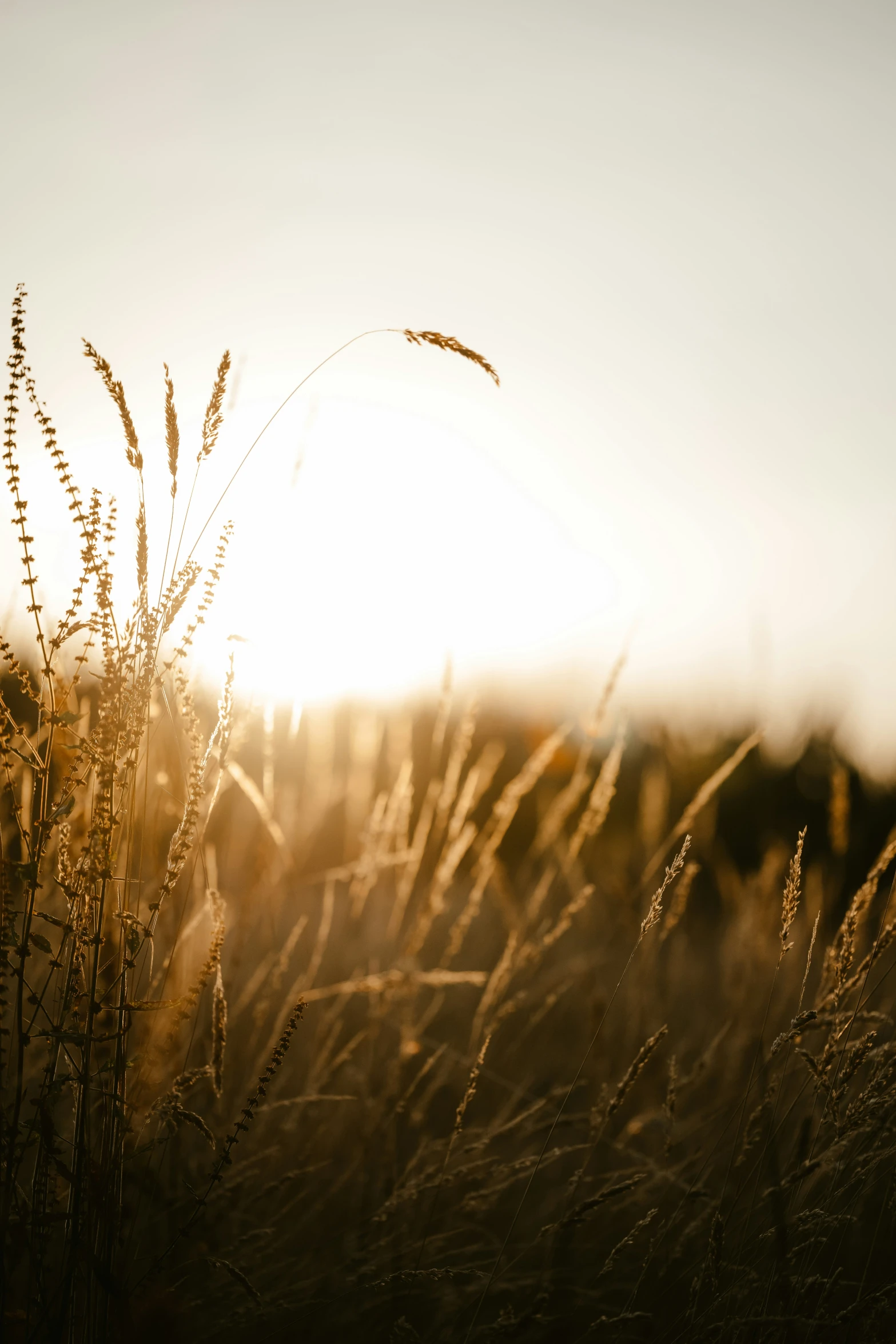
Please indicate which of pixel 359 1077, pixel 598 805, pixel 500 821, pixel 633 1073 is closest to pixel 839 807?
pixel 598 805

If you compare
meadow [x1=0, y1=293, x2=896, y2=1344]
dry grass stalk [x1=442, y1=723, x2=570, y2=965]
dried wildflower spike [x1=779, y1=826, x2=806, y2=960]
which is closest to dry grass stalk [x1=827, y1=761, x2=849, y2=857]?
meadow [x1=0, y1=293, x2=896, y2=1344]

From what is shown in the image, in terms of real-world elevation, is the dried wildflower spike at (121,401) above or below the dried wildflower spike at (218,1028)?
above

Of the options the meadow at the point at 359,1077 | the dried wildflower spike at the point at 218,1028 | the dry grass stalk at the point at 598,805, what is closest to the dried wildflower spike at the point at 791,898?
the meadow at the point at 359,1077

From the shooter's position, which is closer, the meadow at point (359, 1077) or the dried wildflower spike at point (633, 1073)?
the meadow at point (359, 1077)

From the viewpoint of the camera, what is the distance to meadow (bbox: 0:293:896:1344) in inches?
45.1

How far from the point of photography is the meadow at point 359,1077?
115 centimetres

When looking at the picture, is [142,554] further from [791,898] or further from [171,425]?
[791,898]

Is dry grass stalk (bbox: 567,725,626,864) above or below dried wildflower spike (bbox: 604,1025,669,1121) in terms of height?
above

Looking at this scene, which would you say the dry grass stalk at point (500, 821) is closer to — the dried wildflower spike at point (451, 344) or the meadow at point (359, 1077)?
the meadow at point (359, 1077)

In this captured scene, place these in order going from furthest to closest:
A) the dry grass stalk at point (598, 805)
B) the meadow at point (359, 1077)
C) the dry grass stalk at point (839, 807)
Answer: the dry grass stalk at point (839, 807) < the dry grass stalk at point (598, 805) < the meadow at point (359, 1077)

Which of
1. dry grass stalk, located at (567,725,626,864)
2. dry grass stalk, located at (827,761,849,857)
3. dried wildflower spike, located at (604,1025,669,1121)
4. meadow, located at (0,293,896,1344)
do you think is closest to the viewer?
meadow, located at (0,293,896,1344)

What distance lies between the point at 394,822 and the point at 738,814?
583cm

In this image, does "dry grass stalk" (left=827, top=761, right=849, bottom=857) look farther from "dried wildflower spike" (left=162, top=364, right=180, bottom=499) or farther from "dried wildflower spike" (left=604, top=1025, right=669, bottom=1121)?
"dried wildflower spike" (left=162, top=364, right=180, bottom=499)

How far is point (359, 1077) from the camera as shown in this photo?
6.78ft
